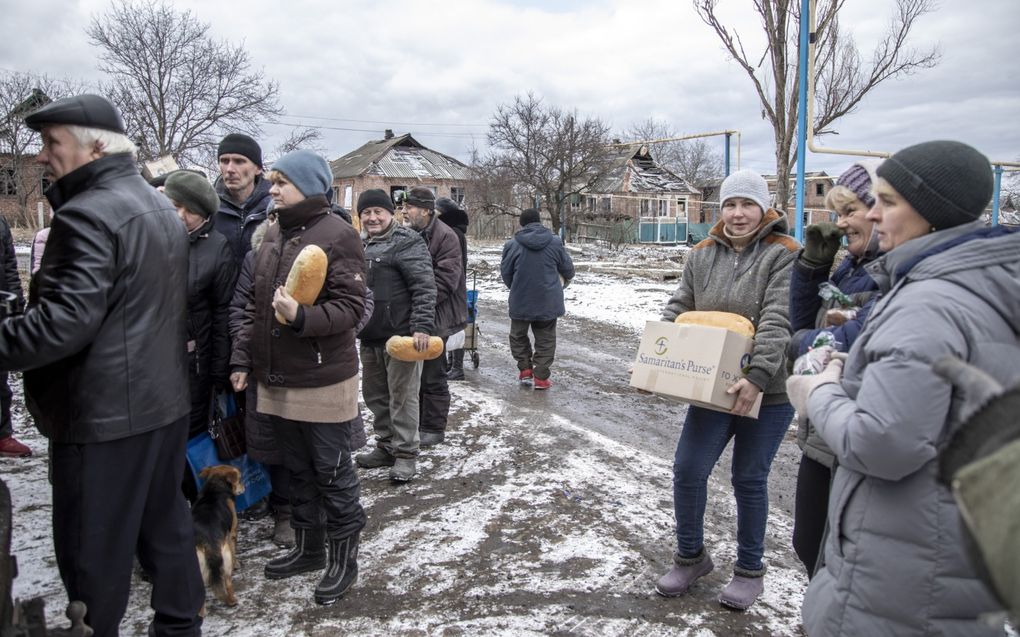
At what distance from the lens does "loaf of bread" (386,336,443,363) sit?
4504 millimetres

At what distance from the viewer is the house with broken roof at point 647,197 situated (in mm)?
41156

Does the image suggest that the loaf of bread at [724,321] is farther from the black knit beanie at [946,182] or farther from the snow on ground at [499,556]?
the snow on ground at [499,556]

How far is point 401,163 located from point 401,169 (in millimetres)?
815

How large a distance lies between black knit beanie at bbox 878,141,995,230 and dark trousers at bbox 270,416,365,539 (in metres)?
2.50

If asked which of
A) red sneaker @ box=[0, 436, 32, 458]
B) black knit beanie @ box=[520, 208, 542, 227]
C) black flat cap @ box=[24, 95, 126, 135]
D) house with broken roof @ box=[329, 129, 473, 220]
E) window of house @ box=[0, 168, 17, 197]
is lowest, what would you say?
red sneaker @ box=[0, 436, 32, 458]

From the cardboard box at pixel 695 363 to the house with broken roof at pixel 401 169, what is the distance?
4365 centimetres

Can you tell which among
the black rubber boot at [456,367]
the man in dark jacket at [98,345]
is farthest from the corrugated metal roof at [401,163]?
the man in dark jacket at [98,345]

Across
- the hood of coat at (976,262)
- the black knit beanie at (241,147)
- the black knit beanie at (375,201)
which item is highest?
the black knit beanie at (241,147)

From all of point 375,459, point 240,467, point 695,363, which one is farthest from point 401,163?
point 695,363

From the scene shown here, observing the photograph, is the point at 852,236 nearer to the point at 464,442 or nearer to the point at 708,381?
the point at 708,381

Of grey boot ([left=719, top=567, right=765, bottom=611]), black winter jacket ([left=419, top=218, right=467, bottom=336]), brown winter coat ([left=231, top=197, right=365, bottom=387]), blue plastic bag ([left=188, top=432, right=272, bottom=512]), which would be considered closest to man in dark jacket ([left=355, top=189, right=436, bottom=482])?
black winter jacket ([left=419, top=218, right=467, bottom=336])

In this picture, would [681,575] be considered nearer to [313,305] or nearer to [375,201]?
[313,305]

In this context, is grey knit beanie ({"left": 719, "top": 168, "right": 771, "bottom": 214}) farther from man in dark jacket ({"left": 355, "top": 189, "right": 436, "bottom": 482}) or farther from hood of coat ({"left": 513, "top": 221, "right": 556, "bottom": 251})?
hood of coat ({"left": 513, "top": 221, "right": 556, "bottom": 251})

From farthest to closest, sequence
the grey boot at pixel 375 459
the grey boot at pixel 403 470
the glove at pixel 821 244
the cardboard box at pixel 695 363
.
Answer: the grey boot at pixel 375 459
the grey boot at pixel 403 470
the cardboard box at pixel 695 363
the glove at pixel 821 244
